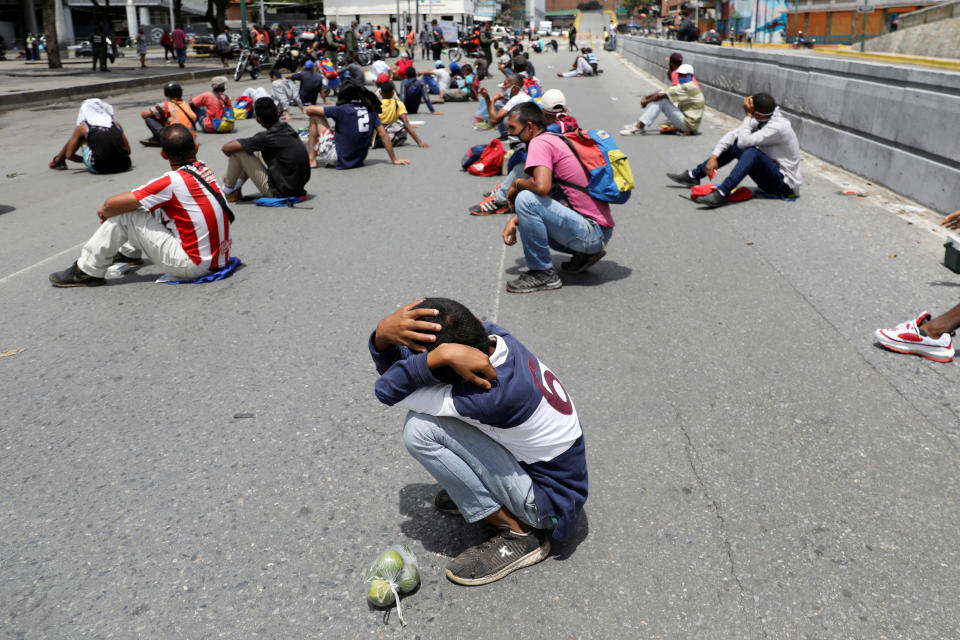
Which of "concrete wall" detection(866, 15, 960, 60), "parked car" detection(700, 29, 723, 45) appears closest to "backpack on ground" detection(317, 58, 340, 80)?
"concrete wall" detection(866, 15, 960, 60)

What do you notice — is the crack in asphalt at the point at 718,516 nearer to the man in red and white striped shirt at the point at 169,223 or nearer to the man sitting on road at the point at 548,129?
the man sitting on road at the point at 548,129

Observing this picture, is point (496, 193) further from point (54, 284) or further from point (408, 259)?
point (54, 284)

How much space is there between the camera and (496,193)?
900 cm

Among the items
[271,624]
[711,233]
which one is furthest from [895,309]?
[271,624]

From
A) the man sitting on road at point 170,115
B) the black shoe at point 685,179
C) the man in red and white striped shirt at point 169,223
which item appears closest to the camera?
the man in red and white striped shirt at point 169,223

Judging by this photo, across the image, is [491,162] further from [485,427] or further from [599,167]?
[485,427]

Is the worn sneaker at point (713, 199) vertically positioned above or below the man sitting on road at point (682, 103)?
below

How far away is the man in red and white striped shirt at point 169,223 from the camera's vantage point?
616 centimetres

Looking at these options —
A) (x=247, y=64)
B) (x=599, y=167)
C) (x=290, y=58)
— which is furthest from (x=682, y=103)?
(x=290, y=58)

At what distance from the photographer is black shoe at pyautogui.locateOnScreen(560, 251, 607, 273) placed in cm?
642

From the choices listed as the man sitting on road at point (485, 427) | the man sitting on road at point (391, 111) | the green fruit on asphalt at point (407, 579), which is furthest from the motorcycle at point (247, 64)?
the green fruit on asphalt at point (407, 579)

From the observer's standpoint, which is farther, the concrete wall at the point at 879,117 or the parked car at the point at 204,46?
the parked car at the point at 204,46

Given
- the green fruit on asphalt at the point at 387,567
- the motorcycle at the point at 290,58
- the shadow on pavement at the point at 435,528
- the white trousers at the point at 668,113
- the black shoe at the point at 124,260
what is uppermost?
the motorcycle at the point at 290,58

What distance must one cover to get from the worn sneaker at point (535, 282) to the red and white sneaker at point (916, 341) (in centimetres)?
234
